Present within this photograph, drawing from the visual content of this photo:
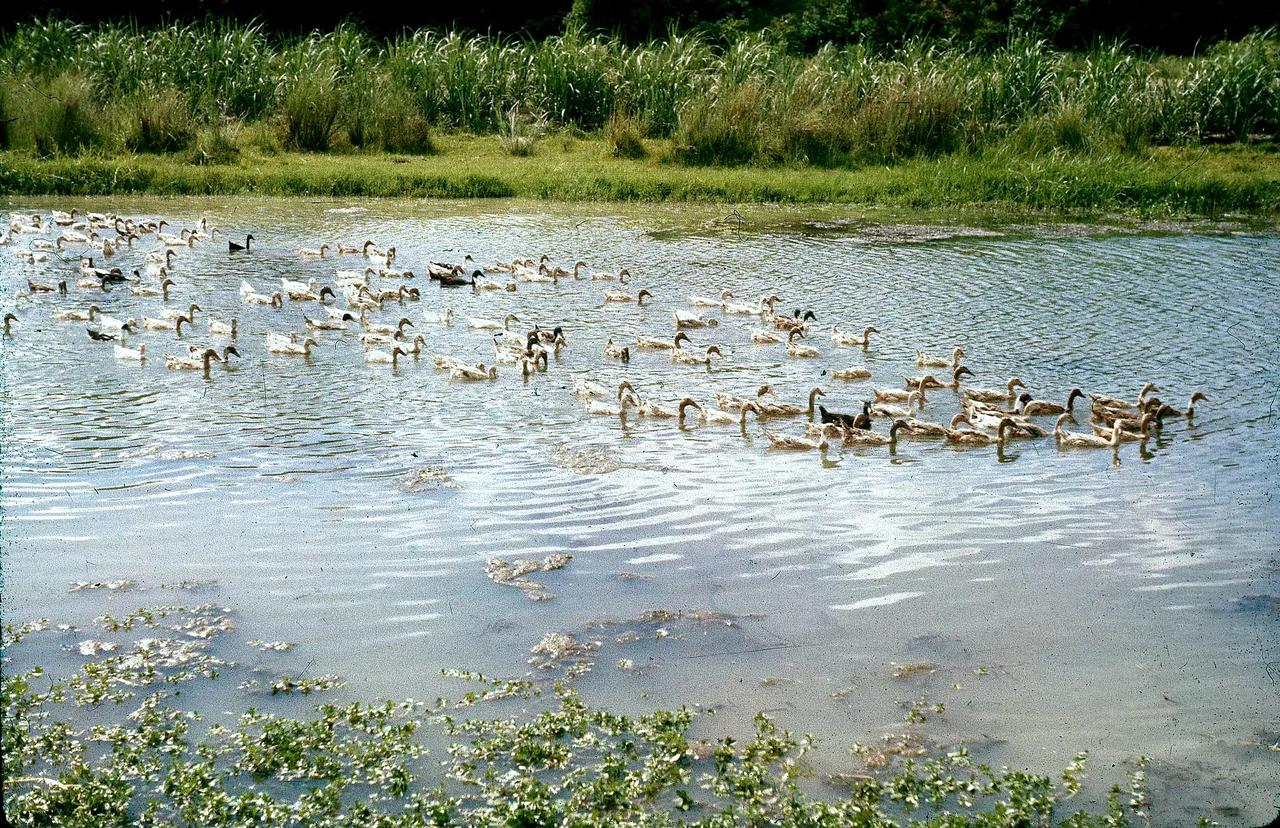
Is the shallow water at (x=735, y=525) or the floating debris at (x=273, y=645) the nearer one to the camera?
the shallow water at (x=735, y=525)

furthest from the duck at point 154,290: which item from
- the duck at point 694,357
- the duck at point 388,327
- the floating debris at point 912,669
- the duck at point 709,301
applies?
the floating debris at point 912,669

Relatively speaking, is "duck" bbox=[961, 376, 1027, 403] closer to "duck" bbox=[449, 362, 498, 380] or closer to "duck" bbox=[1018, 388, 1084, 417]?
"duck" bbox=[1018, 388, 1084, 417]

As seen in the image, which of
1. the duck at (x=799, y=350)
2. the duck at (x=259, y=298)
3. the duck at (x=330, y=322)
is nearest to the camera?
the duck at (x=799, y=350)

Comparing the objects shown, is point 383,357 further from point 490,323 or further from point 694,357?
point 694,357

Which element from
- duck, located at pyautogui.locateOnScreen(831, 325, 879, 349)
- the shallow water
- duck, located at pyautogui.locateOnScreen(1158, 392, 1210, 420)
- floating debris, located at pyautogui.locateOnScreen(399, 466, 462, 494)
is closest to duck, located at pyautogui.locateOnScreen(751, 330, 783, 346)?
the shallow water

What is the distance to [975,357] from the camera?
1467 centimetres

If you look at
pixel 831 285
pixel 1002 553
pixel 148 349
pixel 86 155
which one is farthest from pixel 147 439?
pixel 86 155

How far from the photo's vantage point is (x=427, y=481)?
10477 mm

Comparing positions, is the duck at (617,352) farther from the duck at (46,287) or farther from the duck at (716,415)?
the duck at (46,287)

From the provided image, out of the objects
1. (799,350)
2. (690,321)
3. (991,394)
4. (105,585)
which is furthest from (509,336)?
(105,585)

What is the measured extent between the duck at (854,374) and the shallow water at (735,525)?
5.9 inches

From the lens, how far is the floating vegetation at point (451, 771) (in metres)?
6.09

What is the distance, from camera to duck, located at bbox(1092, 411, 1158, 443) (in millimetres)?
11766

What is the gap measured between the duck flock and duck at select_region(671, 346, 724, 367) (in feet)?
0.06
